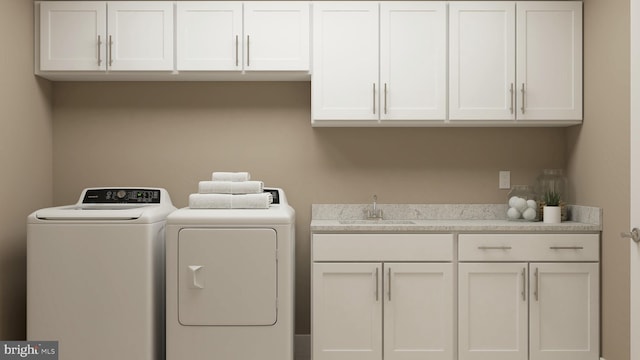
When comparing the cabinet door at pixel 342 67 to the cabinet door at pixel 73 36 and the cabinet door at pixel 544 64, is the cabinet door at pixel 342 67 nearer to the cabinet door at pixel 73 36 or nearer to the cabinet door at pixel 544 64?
the cabinet door at pixel 544 64

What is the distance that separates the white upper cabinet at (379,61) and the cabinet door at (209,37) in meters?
0.49

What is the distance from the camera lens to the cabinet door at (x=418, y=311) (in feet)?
10.1

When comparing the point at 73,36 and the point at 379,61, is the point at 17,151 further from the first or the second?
the point at 379,61

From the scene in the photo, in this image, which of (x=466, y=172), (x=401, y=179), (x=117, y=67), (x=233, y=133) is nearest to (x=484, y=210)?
(x=466, y=172)

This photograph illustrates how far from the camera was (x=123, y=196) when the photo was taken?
3391 millimetres

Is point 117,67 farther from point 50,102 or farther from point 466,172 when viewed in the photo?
point 466,172

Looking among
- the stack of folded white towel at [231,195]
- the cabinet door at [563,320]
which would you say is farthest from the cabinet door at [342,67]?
the cabinet door at [563,320]

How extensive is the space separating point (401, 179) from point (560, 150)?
108 cm

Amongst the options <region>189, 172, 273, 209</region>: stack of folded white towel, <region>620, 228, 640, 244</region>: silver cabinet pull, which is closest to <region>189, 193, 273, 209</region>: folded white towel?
<region>189, 172, 273, 209</region>: stack of folded white towel

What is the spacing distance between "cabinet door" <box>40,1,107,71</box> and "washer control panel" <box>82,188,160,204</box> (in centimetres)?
76

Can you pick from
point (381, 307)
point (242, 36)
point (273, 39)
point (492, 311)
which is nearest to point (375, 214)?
point (381, 307)

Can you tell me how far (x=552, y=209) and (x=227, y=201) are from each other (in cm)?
194

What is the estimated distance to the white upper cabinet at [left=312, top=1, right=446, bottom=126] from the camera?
130 inches

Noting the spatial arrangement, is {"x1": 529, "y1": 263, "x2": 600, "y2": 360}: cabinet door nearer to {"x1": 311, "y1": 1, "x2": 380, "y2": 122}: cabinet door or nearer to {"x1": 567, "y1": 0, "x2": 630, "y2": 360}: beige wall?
{"x1": 567, "y1": 0, "x2": 630, "y2": 360}: beige wall
